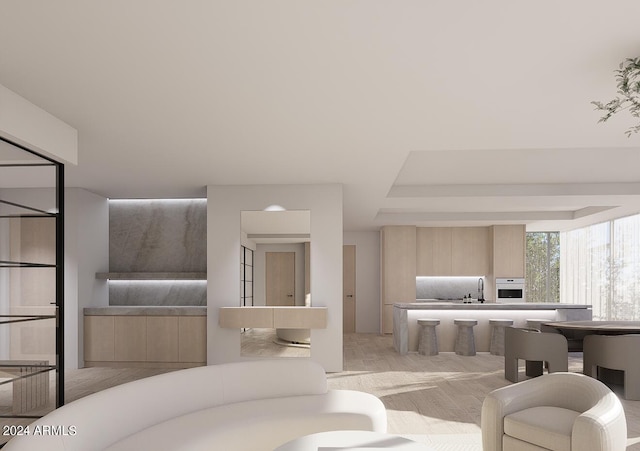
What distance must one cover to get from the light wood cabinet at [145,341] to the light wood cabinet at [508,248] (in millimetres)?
7565

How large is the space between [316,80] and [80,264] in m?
6.07

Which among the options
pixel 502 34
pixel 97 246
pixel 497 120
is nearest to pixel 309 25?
pixel 502 34

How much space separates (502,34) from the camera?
3148 mm

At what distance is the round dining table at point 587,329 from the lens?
6.97 meters

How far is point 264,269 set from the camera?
27.1 feet

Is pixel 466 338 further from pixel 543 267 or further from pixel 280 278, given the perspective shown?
pixel 543 267

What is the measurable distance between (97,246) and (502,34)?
302 inches

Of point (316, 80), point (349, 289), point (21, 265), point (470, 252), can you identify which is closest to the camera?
point (316, 80)

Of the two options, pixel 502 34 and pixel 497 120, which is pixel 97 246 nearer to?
pixel 497 120

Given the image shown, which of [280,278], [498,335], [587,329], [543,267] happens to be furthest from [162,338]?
[543,267]

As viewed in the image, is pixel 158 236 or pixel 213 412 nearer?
pixel 213 412

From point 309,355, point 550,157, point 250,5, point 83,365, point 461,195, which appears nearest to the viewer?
point 250,5

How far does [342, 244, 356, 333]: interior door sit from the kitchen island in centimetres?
407

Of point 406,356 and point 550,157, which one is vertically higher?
point 550,157
